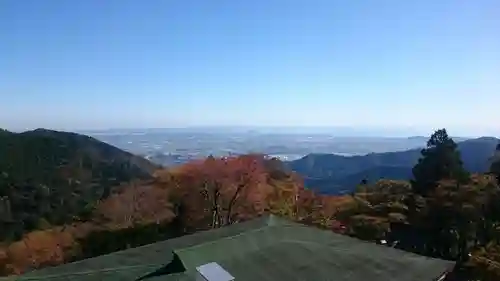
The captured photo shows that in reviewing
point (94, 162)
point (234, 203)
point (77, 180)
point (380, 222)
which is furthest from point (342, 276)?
point (94, 162)

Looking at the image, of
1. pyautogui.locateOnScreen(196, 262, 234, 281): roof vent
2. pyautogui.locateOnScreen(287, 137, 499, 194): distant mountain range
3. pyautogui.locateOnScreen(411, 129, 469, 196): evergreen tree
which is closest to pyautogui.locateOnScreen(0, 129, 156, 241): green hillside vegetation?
pyautogui.locateOnScreen(411, 129, 469, 196): evergreen tree

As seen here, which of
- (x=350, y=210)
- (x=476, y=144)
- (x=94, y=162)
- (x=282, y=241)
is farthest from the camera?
(x=476, y=144)

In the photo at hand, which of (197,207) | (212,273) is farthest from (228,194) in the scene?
(212,273)

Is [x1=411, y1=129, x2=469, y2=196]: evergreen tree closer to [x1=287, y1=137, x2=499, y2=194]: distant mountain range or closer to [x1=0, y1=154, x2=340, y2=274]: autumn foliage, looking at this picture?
[x1=0, y1=154, x2=340, y2=274]: autumn foliage

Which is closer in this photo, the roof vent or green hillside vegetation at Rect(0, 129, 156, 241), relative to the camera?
the roof vent

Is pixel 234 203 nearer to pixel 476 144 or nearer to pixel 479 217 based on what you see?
pixel 479 217
